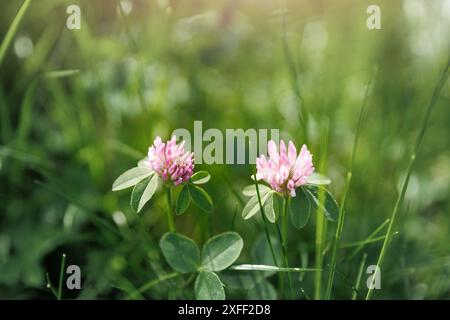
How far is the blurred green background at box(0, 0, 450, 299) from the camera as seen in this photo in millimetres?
1031

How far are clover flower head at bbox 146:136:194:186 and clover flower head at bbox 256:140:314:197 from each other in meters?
0.09

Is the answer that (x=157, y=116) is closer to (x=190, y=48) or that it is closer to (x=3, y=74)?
(x=190, y=48)

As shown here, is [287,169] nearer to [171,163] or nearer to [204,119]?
[171,163]

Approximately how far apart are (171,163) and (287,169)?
0.46ft

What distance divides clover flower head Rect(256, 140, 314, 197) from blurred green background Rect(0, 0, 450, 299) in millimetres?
189

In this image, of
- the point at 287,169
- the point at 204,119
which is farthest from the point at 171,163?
the point at 204,119

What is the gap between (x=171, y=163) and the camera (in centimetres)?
72

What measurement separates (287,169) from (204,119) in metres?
0.62

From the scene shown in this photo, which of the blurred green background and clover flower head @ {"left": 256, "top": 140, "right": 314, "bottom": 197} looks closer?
clover flower head @ {"left": 256, "top": 140, "right": 314, "bottom": 197}

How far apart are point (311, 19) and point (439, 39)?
35cm

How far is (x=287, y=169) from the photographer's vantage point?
694 mm

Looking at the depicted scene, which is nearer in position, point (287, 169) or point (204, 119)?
point (287, 169)

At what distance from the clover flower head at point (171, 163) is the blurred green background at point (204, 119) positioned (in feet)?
0.55
